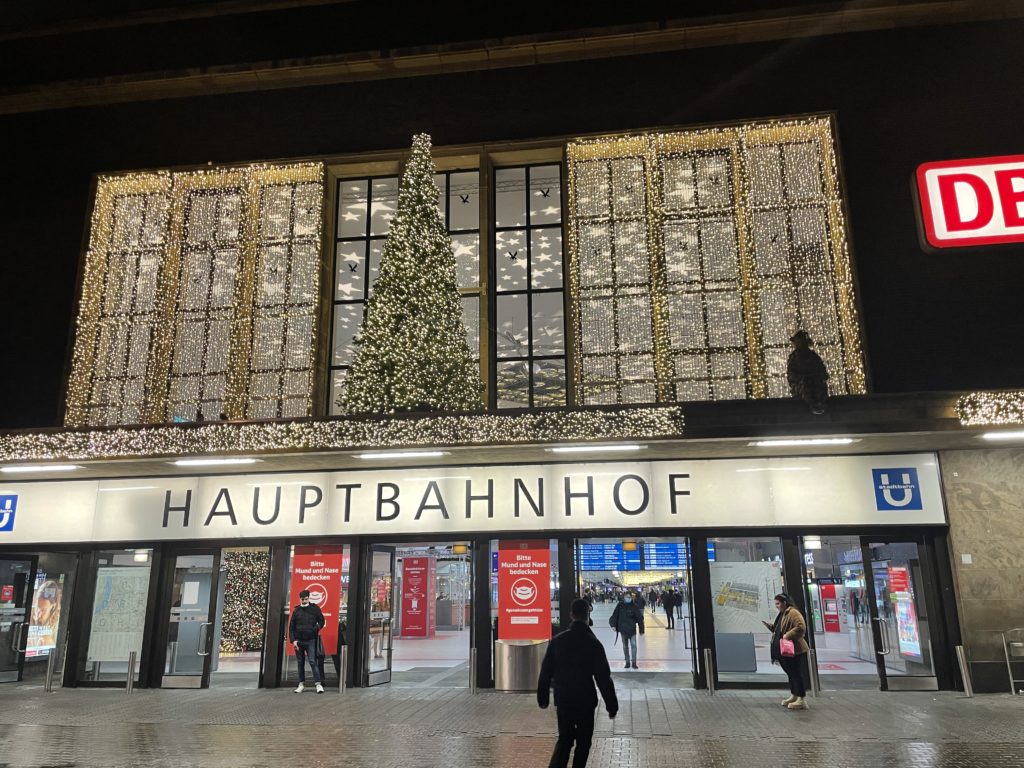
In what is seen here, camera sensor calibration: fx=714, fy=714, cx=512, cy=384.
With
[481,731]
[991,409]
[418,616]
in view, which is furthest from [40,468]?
[991,409]

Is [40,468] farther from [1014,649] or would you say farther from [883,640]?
[1014,649]

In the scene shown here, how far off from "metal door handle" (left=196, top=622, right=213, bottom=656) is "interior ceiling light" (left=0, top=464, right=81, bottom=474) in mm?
4023

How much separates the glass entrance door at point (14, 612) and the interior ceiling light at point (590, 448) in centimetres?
1182

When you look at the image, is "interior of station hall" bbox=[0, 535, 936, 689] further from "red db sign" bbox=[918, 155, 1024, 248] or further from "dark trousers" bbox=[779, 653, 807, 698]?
"red db sign" bbox=[918, 155, 1024, 248]

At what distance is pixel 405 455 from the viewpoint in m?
13.0

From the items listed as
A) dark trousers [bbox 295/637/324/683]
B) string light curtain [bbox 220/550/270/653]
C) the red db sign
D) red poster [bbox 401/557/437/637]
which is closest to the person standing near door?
red poster [bbox 401/557/437/637]

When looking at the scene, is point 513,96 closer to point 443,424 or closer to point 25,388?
point 443,424

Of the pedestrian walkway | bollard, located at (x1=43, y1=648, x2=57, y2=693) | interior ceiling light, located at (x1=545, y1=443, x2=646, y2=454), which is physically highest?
interior ceiling light, located at (x1=545, y1=443, x2=646, y2=454)

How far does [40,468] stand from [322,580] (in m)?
5.87

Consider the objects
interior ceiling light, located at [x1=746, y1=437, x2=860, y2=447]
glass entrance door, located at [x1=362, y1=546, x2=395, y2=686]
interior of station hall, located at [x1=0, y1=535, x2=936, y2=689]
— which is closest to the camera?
interior ceiling light, located at [x1=746, y1=437, x2=860, y2=447]

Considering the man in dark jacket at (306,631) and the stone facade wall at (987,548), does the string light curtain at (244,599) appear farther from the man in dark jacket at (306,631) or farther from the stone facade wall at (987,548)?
the stone facade wall at (987,548)

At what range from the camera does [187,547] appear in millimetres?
14711

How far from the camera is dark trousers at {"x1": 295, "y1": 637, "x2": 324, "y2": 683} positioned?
13.1m

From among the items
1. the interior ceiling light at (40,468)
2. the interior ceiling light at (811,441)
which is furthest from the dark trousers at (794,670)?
the interior ceiling light at (40,468)
